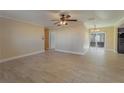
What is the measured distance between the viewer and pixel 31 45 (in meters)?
7.05

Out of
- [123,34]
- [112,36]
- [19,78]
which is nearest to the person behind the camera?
[19,78]

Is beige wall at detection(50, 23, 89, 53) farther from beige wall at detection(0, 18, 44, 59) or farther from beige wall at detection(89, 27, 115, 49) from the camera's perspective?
beige wall at detection(89, 27, 115, 49)

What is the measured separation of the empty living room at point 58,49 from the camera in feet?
10.7

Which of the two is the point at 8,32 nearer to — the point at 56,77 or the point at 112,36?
the point at 56,77

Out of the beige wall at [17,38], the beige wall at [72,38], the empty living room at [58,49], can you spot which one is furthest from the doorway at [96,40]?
the beige wall at [17,38]

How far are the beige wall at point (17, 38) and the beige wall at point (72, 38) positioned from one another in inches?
68.4

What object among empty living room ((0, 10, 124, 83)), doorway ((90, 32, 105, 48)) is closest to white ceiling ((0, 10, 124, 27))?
empty living room ((0, 10, 124, 83))

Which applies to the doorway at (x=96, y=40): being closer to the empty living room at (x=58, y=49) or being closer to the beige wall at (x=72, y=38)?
the empty living room at (x=58, y=49)

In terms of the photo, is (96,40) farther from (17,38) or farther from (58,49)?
(17,38)
